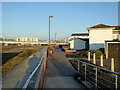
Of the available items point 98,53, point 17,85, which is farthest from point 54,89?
point 98,53

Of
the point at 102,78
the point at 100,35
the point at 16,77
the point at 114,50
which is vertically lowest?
the point at 16,77

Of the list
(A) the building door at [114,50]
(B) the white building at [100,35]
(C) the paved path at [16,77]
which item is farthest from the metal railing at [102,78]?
(B) the white building at [100,35]

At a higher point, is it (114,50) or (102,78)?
(114,50)

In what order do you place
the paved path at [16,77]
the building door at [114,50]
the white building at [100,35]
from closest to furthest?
the paved path at [16,77] < the building door at [114,50] < the white building at [100,35]

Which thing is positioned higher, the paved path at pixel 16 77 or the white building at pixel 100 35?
the white building at pixel 100 35

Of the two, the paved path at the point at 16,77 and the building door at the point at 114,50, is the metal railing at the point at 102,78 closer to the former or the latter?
the paved path at the point at 16,77

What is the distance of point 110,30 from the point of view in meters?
25.4

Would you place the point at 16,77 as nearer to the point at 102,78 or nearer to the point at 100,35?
the point at 102,78

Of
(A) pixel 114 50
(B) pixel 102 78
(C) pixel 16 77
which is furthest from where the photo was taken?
(A) pixel 114 50

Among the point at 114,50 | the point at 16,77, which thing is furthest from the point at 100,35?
the point at 16,77

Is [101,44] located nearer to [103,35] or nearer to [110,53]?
[103,35]

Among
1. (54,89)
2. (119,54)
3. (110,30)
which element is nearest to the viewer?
(54,89)

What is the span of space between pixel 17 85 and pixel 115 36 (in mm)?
26424

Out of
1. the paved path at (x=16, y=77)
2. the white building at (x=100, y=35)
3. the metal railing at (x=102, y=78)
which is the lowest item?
the paved path at (x=16, y=77)
